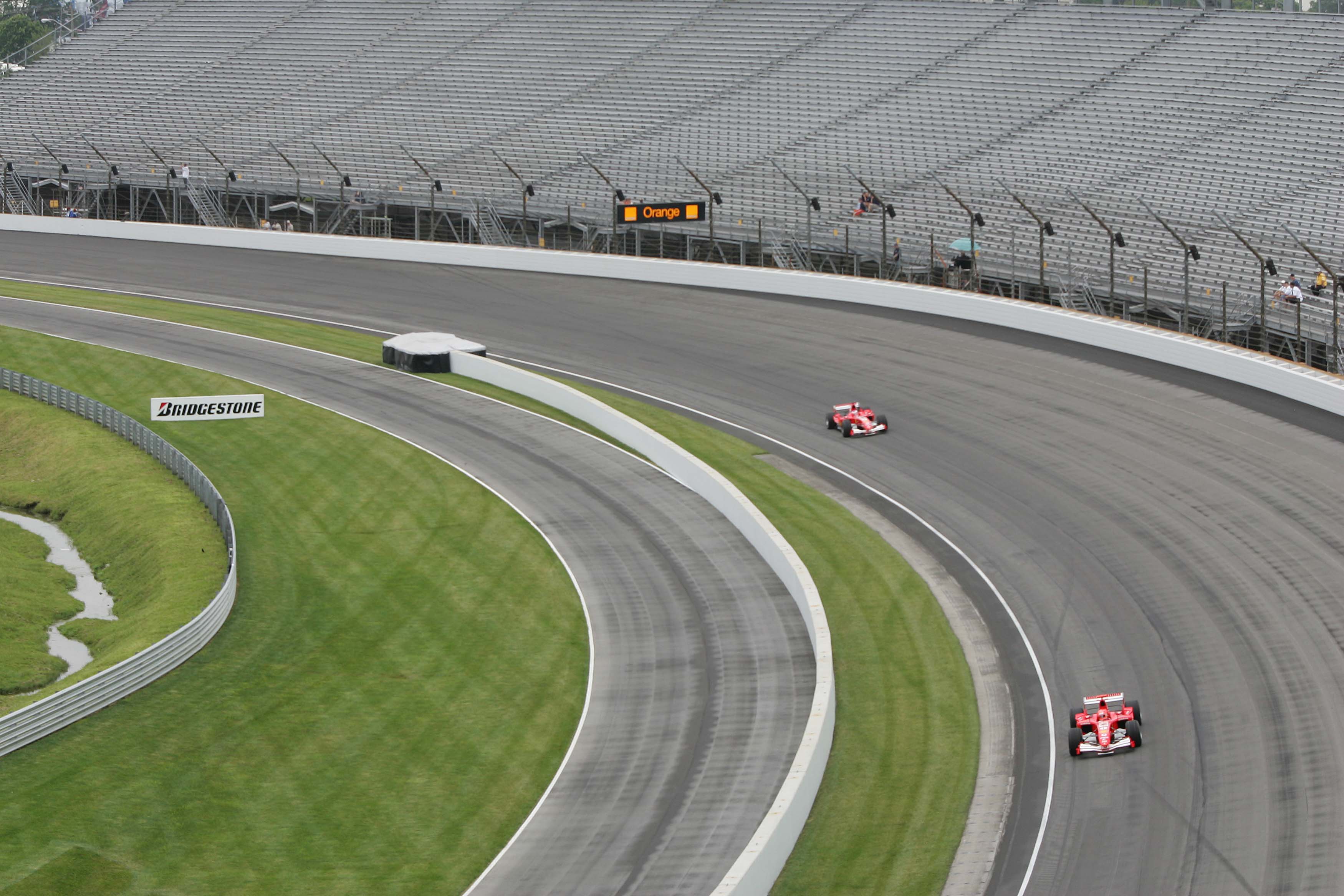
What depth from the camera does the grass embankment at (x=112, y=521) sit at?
25984mm

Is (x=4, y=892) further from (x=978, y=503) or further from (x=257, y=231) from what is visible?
(x=257, y=231)

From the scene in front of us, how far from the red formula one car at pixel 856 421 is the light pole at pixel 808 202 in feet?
38.9

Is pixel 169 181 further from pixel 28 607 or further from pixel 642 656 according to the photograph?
pixel 642 656

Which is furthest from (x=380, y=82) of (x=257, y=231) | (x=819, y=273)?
(x=819, y=273)

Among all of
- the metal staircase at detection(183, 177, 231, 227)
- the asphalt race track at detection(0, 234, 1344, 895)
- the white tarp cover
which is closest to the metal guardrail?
the white tarp cover

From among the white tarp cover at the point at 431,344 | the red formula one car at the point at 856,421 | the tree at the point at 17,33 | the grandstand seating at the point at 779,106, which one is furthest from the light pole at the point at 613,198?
the tree at the point at 17,33

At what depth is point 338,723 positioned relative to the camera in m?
21.1

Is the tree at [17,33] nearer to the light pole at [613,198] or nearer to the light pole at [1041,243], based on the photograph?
the light pole at [613,198]

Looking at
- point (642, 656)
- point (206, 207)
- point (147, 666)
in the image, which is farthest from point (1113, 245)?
point (206, 207)

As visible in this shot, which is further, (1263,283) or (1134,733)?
(1263,283)

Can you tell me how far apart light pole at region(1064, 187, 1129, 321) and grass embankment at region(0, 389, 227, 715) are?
1947 cm

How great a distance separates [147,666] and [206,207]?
32.6 meters

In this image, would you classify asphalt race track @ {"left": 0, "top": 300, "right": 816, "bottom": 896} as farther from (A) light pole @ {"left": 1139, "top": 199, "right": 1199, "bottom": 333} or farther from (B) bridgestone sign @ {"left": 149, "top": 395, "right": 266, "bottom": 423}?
(A) light pole @ {"left": 1139, "top": 199, "right": 1199, "bottom": 333}

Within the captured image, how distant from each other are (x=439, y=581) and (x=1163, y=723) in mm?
11917
